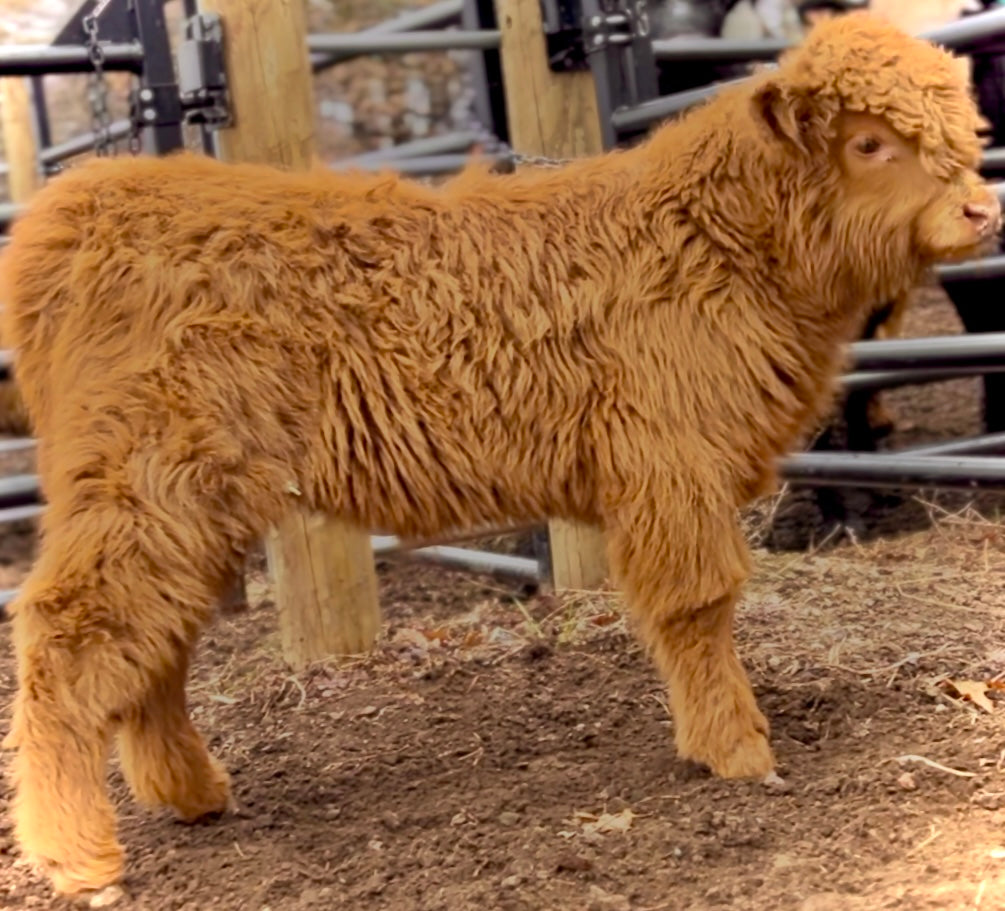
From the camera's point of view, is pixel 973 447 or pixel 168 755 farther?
pixel 973 447

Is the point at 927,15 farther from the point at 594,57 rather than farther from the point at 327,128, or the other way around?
the point at 327,128

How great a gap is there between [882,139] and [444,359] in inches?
42.4

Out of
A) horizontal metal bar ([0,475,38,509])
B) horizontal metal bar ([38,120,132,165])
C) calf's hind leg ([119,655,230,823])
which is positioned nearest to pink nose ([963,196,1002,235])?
calf's hind leg ([119,655,230,823])

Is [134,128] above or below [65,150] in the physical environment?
below

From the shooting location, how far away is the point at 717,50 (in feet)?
17.0

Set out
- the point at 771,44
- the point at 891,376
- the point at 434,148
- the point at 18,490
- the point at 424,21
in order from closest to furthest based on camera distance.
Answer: the point at 18,490 < the point at 891,376 < the point at 771,44 < the point at 424,21 < the point at 434,148

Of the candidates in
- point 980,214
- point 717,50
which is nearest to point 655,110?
point 717,50

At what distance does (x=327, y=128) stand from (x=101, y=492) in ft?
27.0

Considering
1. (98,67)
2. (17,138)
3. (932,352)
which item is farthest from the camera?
(17,138)

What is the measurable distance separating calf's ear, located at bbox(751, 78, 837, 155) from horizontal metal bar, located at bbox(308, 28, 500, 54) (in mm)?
2001

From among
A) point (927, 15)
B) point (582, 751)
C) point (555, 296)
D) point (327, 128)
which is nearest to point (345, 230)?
point (555, 296)

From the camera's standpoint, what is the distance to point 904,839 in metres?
2.48

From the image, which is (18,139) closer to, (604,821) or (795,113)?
(795,113)

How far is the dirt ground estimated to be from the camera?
96.0 inches
